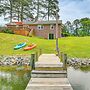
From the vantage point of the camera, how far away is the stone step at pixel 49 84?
1345cm

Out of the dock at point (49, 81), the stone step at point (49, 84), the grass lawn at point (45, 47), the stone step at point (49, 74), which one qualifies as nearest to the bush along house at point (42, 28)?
the grass lawn at point (45, 47)

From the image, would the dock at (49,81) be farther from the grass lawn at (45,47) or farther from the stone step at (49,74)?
the grass lawn at (45,47)

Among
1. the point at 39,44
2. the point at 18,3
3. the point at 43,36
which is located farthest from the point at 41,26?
the point at 39,44

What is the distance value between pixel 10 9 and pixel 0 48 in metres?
27.6

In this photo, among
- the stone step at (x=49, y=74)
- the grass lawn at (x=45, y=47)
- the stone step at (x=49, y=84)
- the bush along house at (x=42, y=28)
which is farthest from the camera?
the bush along house at (x=42, y=28)

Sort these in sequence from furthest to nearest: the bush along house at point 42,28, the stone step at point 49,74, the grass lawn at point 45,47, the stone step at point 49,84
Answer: the bush along house at point 42,28 < the grass lawn at point 45,47 < the stone step at point 49,74 < the stone step at point 49,84

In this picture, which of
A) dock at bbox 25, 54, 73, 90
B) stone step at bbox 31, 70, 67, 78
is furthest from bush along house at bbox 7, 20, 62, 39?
stone step at bbox 31, 70, 67, 78

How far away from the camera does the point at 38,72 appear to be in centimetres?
1706

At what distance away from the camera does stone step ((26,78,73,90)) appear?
1345cm

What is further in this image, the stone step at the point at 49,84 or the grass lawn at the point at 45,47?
the grass lawn at the point at 45,47

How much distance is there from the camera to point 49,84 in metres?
14.3

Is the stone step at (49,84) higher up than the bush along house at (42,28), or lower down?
lower down

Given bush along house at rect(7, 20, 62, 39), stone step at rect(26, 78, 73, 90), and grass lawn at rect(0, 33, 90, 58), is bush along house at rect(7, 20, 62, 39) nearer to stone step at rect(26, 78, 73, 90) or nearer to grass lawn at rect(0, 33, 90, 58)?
grass lawn at rect(0, 33, 90, 58)

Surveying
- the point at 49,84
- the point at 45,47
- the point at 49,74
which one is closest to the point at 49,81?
the point at 49,84
